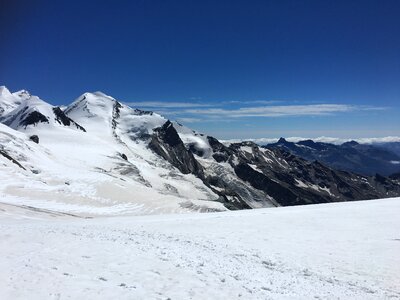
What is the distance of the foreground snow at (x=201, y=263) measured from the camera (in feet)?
51.1

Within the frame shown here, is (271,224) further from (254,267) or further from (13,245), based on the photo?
(13,245)

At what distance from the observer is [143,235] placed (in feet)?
91.0

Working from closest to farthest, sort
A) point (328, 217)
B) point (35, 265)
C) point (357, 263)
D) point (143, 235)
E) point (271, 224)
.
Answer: point (35, 265)
point (357, 263)
point (143, 235)
point (271, 224)
point (328, 217)

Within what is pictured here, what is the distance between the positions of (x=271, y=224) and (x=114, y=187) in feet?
164

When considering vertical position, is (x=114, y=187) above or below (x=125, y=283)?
above

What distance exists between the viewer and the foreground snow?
15570mm

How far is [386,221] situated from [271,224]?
11.0 meters

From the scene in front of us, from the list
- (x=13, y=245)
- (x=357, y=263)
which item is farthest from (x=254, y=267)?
(x=13, y=245)

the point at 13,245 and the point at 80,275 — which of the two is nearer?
the point at 80,275

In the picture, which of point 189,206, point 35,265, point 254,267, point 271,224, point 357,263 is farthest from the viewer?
point 189,206

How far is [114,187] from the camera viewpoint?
261ft

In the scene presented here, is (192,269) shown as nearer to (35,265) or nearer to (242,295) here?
(242,295)

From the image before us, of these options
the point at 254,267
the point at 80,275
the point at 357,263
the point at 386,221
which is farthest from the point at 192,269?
the point at 386,221

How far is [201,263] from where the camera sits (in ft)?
65.1
